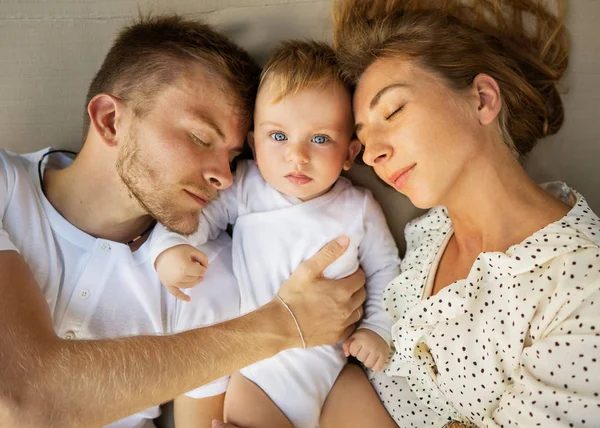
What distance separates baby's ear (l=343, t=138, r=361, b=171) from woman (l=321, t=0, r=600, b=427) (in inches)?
4.9

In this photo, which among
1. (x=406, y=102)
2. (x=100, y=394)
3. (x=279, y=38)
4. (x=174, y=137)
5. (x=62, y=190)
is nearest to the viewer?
(x=100, y=394)

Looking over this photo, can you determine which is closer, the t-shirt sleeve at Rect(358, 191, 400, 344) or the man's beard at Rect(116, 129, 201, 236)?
the man's beard at Rect(116, 129, 201, 236)

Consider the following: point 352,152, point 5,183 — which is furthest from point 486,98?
point 5,183

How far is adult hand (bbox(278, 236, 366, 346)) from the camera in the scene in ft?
5.69

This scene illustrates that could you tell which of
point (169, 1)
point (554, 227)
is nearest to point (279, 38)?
point (169, 1)

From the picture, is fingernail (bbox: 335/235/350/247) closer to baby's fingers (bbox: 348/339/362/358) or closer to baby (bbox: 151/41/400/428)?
baby (bbox: 151/41/400/428)

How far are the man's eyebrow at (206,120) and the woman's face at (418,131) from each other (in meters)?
0.46

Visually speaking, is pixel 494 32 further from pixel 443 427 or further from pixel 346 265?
pixel 443 427

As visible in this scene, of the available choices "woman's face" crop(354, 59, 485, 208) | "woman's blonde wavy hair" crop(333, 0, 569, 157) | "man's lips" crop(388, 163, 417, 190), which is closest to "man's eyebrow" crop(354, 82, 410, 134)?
"woman's face" crop(354, 59, 485, 208)

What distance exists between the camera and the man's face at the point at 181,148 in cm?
167

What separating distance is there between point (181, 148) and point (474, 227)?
36.4 inches

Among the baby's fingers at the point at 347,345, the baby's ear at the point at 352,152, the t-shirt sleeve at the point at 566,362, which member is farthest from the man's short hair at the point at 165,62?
the t-shirt sleeve at the point at 566,362

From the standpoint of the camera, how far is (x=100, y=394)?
1406 mm

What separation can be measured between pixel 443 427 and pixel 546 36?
1.35 meters
